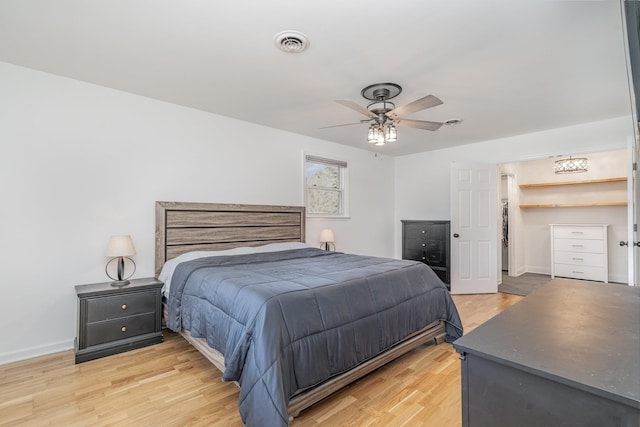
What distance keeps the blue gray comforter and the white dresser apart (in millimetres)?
4281

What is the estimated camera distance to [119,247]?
2.70 meters

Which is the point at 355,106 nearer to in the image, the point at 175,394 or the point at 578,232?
the point at 175,394

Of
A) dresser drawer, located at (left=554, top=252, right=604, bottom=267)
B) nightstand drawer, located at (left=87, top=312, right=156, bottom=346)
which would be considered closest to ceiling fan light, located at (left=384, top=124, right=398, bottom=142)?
nightstand drawer, located at (left=87, top=312, right=156, bottom=346)

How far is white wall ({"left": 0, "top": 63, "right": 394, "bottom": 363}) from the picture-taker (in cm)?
252

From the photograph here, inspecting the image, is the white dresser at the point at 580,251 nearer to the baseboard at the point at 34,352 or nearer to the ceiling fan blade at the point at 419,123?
the ceiling fan blade at the point at 419,123

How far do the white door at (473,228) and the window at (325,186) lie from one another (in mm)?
1827

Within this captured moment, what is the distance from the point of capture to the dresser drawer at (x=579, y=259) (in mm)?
5246

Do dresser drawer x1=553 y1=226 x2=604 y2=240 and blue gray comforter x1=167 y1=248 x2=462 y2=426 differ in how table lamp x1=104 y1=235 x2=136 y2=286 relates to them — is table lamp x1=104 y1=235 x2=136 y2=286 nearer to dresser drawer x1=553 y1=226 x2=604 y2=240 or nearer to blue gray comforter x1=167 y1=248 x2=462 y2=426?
blue gray comforter x1=167 y1=248 x2=462 y2=426

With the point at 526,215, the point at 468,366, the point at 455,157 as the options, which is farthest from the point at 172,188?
the point at 526,215

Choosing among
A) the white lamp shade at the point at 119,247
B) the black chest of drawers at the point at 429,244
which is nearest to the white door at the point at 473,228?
the black chest of drawers at the point at 429,244

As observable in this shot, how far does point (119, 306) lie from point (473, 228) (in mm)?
4839

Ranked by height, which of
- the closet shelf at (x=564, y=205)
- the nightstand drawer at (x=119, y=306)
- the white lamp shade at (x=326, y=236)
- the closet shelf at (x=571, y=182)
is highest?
the closet shelf at (x=571, y=182)

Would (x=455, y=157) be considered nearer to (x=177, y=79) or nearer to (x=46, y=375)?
(x=177, y=79)

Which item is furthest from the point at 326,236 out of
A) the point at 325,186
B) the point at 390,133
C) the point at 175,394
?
the point at 175,394
